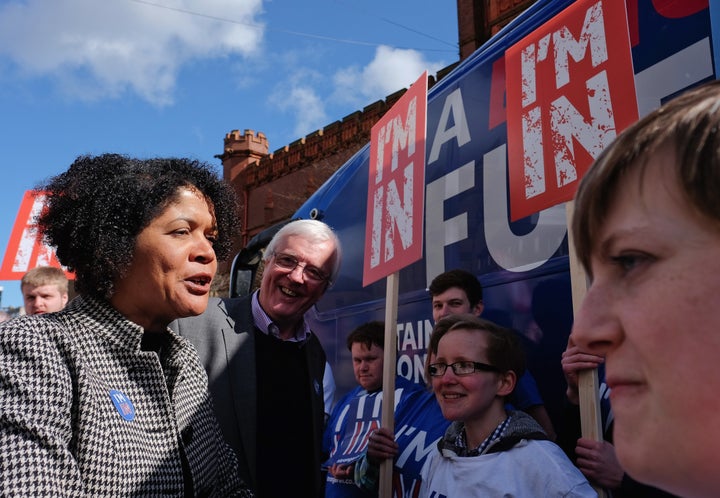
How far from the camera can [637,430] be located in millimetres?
557

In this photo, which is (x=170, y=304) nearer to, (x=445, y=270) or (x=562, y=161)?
(x=562, y=161)

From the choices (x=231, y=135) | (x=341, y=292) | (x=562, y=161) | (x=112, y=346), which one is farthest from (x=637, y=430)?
(x=231, y=135)

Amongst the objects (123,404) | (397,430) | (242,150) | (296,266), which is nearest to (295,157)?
(242,150)

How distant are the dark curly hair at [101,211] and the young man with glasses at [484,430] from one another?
109 cm

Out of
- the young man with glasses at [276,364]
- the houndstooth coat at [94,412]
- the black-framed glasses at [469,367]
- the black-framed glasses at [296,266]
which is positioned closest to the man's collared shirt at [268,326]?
the young man with glasses at [276,364]

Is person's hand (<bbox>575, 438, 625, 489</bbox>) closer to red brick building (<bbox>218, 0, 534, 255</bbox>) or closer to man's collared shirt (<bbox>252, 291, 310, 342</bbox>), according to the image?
man's collared shirt (<bbox>252, 291, 310, 342</bbox>)

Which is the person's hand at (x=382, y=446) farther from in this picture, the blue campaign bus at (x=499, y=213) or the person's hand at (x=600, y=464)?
the person's hand at (x=600, y=464)

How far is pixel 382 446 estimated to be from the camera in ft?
7.53

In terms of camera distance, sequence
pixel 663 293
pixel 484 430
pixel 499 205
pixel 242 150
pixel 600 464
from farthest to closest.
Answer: pixel 242 150 → pixel 499 205 → pixel 484 430 → pixel 600 464 → pixel 663 293

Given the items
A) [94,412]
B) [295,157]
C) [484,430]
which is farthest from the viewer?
[295,157]

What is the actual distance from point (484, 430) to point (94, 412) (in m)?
1.24

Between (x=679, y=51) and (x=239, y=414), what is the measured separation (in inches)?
75.2

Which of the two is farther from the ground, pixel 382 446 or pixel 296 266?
pixel 296 266

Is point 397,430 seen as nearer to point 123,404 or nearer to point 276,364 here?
point 276,364
